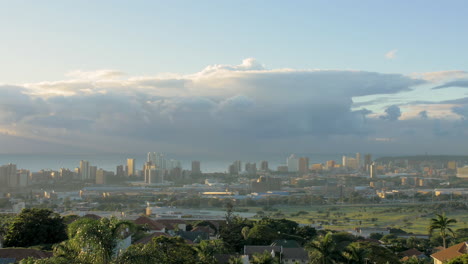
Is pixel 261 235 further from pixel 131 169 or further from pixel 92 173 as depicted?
pixel 131 169

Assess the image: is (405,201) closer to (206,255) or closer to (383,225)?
(383,225)

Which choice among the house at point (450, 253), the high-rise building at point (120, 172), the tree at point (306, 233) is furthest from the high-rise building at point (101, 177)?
the house at point (450, 253)

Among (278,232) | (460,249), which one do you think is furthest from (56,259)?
(278,232)

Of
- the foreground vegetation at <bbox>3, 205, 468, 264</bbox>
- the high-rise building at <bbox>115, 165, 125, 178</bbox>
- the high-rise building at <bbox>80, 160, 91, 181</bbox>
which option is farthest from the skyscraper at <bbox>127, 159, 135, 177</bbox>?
the foreground vegetation at <bbox>3, 205, 468, 264</bbox>

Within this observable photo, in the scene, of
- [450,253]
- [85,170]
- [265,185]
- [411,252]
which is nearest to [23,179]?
[85,170]

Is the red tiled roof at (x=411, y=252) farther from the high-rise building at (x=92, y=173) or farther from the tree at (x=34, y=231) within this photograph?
the high-rise building at (x=92, y=173)
